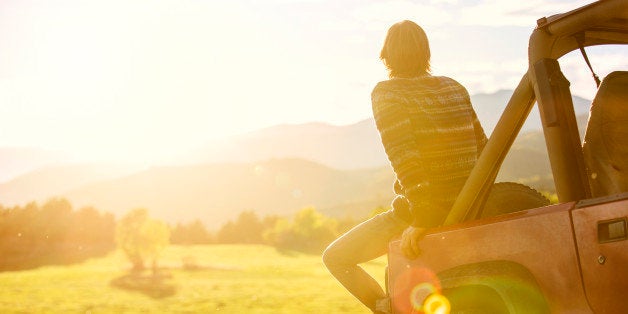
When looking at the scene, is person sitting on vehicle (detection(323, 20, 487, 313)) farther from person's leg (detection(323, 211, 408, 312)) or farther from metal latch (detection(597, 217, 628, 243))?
metal latch (detection(597, 217, 628, 243))

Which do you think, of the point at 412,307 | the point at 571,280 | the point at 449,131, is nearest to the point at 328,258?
the point at 412,307

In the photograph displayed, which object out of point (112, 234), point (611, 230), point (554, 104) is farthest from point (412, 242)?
point (112, 234)

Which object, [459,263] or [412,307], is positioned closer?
[459,263]

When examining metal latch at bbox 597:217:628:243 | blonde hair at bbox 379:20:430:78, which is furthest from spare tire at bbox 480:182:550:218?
metal latch at bbox 597:217:628:243

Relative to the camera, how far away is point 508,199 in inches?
157

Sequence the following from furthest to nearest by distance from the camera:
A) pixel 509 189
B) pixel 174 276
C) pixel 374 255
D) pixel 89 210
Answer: pixel 89 210, pixel 174 276, pixel 374 255, pixel 509 189

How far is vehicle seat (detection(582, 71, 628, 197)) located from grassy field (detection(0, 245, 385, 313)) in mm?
13121

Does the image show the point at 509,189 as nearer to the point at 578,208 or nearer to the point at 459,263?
the point at 459,263

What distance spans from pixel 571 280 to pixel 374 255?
1.83 m

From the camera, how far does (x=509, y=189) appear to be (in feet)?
13.2

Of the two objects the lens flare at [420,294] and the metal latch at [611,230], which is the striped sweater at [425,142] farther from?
the metal latch at [611,230]

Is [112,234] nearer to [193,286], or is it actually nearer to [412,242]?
[193,286]

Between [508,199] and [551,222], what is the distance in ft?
3.70

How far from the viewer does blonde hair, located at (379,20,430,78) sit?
450cm
